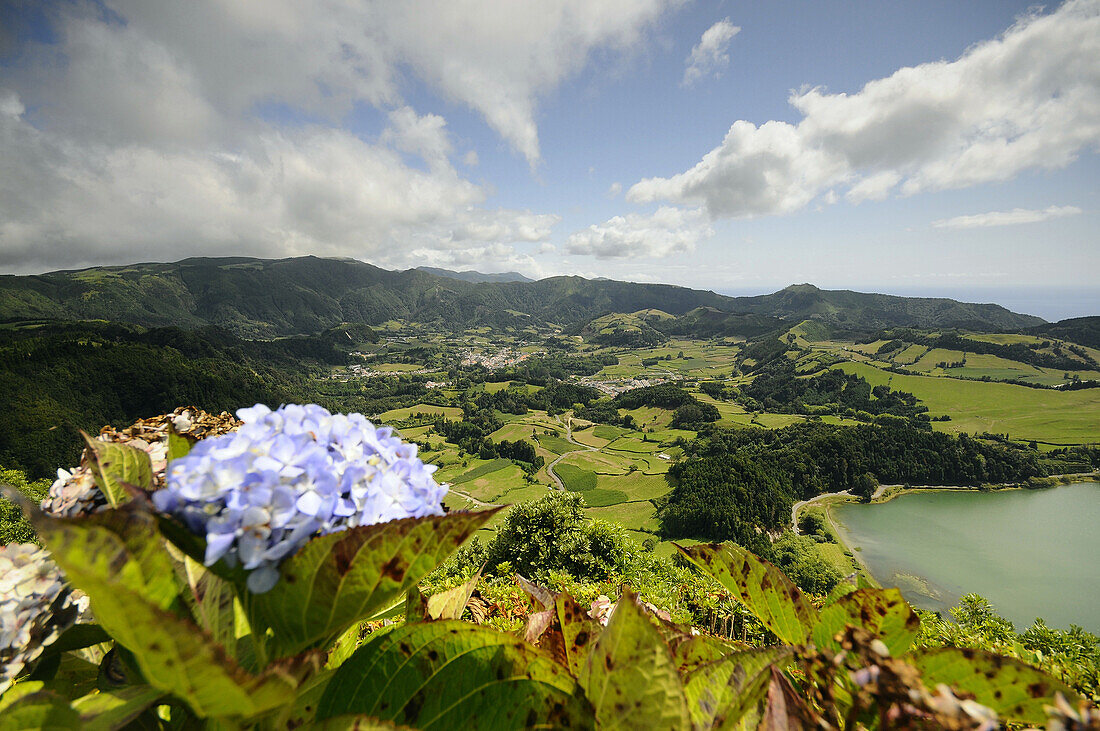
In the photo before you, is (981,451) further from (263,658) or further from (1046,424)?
(263,658)

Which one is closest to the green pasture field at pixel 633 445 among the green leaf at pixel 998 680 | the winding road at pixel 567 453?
the winding road at pixel 567 453

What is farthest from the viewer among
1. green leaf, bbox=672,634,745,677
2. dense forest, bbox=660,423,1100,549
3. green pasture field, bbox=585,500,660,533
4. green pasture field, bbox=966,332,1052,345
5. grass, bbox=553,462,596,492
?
green pasture field, bbox=966,332,1052,345

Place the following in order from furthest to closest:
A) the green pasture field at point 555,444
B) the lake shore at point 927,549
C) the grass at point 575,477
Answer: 1. the green pasture field at point 555,444
2. the grass at point 575,477
3. the lake shore at point 927,549

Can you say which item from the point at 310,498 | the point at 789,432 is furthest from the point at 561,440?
the point at 310,498

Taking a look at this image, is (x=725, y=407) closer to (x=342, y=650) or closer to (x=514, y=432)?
(x=514, y=432)

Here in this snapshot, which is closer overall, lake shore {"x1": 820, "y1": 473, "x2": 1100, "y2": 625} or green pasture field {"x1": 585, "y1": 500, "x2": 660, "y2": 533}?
lake shore {"x1": 820, "y1": 473, "x2": 1100, "y2": 625}

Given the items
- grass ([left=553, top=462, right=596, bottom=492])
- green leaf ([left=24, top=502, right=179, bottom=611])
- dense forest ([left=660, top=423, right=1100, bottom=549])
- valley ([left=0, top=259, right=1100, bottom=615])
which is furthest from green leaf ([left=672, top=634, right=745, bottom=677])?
grass ([left=553, top=462, right=596, bottom=492])

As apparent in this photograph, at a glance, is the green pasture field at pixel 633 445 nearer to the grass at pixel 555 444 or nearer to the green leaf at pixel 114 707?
the grass at pixel 555 444

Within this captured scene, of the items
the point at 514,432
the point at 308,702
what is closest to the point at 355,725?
the point at 308,702

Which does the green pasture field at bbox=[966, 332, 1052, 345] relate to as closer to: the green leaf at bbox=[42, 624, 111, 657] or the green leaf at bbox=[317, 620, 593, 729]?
the green leaf at bbox=[317, 620, 593, 729]
